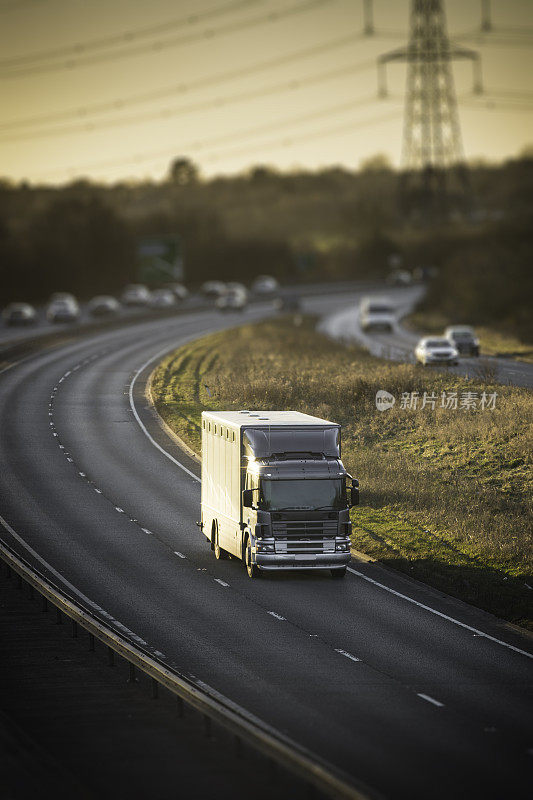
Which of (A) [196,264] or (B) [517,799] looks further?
(A) [196,264]

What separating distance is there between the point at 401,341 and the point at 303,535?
196 ft

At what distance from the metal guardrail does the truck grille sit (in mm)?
5543

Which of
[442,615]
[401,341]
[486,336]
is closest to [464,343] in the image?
[401,341]

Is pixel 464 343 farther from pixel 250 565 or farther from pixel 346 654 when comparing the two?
pixel 346 654

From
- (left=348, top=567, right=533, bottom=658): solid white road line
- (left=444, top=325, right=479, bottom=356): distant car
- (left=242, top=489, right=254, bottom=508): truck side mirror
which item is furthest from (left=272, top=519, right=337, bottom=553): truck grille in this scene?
(left=444, top=325, right=479, bottom=356): distant car

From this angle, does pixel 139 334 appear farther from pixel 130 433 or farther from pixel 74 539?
pixel 74 539

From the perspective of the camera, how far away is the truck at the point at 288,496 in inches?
1120

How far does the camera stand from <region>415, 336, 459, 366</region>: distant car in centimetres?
6562

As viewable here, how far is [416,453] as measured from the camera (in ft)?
143

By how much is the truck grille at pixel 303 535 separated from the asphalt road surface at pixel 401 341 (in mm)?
26963

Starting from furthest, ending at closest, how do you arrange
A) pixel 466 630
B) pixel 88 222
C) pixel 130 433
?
pixel 88 222 < pixel 130 433 < pixel 466 630

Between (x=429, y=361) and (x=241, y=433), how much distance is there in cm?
3769

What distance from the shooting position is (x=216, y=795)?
15133mm

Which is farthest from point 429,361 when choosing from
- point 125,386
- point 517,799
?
point 517,799
